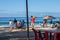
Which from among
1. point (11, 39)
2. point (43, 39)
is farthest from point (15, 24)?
point (43, 39)

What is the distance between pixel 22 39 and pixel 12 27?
8071mm

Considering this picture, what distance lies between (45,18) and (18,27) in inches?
235

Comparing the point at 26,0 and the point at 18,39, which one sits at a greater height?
the point at 26,0

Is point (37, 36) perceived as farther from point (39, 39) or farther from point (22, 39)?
point (22, 39)

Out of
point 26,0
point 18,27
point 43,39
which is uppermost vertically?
point 26,0

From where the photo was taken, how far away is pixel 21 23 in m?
20.8

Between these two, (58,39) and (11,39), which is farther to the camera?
(11,39)

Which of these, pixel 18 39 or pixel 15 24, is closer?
pixel 18 39

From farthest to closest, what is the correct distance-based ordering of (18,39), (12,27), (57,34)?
(12,27)
(18,39)
(57,34)

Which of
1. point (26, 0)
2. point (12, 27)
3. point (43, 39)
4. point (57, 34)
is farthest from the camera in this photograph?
point (12, 27)

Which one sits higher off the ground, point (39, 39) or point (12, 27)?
point (39, 39)

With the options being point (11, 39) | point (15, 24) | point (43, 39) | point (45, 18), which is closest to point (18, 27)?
point (15, 24)

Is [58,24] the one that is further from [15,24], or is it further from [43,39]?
[43,39]

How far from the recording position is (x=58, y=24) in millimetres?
19719
